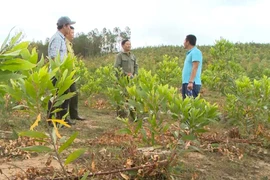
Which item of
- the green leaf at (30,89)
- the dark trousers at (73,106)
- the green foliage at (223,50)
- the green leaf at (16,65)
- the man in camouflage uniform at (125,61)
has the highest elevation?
the green foliage at (223,50)

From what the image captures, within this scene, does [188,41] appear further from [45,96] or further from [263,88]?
[45,96]

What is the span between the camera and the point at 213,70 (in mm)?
7777

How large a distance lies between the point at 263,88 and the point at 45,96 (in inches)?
135

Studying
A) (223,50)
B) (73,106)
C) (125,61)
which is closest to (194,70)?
(223,50)

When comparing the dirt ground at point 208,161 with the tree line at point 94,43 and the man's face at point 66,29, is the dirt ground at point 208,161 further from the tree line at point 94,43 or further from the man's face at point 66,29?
the tree line at point 94,43

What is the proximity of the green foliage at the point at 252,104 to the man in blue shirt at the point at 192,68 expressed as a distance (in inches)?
25.1

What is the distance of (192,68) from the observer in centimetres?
560

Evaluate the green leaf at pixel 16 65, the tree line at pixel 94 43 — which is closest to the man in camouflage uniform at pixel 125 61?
the green leaf at pixel 16 65

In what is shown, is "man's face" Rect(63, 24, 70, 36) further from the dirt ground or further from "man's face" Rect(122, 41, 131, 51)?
the dirt ground

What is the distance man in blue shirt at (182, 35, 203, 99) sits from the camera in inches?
219

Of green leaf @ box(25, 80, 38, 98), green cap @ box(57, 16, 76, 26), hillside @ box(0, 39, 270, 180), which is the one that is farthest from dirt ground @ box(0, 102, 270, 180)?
green cap @ box(57, 16, 76, 26)

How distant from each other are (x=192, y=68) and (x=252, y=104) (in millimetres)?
1035

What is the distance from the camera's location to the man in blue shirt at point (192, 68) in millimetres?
5566

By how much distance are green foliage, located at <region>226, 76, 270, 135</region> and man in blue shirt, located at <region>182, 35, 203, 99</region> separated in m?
0.64
